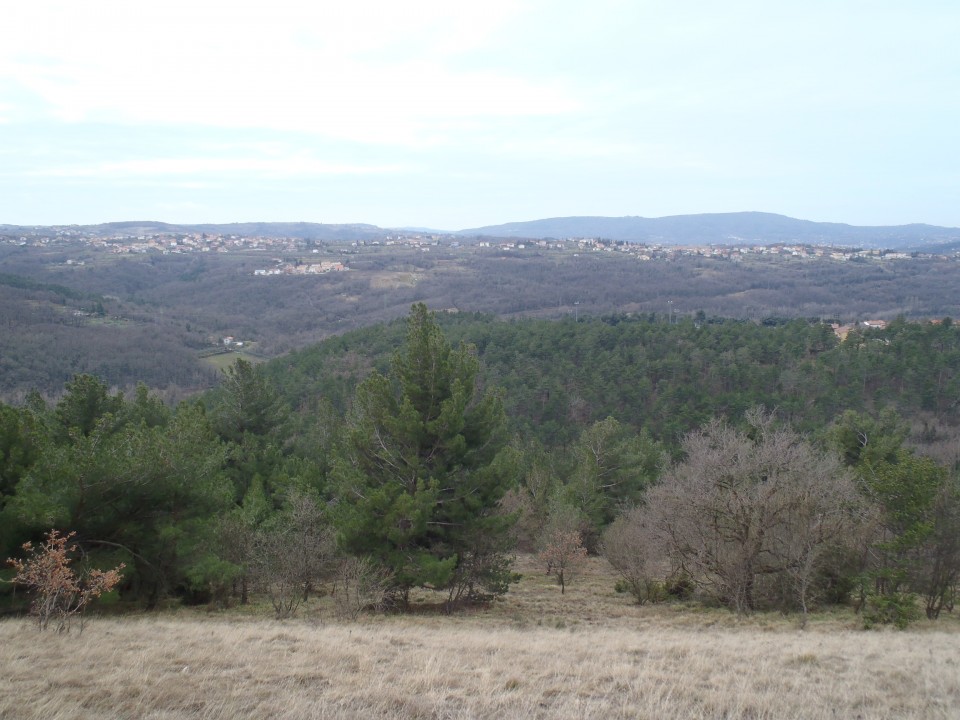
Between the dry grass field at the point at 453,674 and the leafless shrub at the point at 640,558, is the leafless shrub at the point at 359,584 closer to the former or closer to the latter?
the dry grass field at the point at 453,674

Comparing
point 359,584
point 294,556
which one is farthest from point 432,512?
point 294,556

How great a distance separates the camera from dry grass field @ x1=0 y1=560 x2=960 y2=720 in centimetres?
614

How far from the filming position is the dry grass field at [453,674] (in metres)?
6.14

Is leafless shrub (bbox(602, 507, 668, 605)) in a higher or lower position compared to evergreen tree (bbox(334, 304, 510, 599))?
lower

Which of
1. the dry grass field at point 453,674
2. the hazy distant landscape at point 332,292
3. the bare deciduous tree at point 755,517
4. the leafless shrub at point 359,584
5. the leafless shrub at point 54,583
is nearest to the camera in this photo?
the dry grass field at point 453,674

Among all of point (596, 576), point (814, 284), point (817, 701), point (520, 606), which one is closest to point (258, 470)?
point (520, 606)

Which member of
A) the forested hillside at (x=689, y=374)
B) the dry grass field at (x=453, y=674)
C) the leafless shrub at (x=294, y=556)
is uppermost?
the dry grass field at (x=453, y=674)

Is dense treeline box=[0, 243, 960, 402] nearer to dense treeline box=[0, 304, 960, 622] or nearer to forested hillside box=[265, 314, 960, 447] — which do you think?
forested hillside box=[265, 314, 960, 447]

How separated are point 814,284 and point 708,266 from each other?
96.8 feet

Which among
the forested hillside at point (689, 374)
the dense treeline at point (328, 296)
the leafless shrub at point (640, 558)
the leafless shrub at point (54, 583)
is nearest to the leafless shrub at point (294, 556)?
the leafless shrub at point (54, 583)

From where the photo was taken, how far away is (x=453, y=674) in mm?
7324

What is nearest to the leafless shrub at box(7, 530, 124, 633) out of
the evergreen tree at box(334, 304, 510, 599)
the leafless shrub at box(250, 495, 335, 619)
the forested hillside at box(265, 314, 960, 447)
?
the leafless shrub at box(250, 495, 335, 619)

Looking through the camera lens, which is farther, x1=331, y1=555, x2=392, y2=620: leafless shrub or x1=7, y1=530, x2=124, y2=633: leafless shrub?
x1=331, y1=555, x2=392, y2=620: leafless shrub

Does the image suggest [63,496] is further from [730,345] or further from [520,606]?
[730,345]
